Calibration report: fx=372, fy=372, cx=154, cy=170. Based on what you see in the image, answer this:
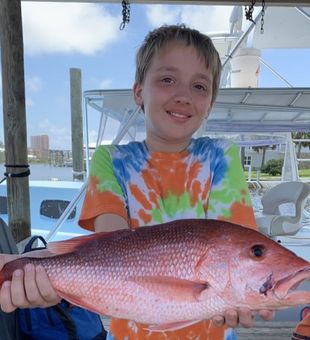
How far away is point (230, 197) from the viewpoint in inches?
47.6

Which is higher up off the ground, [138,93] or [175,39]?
[175,39]

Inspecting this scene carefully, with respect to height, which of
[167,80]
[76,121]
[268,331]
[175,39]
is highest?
[76,121]

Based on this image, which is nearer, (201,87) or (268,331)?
(201,87)

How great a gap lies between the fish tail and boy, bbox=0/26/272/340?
0.28m

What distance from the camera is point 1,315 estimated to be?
1302 mm

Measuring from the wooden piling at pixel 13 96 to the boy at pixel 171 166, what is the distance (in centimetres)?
117

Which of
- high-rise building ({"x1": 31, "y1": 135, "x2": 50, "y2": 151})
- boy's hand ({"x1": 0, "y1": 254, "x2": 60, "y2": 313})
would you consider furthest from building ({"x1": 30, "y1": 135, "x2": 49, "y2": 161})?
boy's hand ({"x1": 0, "y1": 254, "x2": 60, "y2": 313})

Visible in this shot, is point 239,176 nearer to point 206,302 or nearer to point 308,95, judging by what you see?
point 206,302

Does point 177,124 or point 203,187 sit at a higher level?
point 177,124

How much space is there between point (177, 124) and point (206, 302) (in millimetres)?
633

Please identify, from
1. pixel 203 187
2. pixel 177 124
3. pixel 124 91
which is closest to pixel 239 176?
pixel 203 187

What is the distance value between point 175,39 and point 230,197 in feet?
1.92

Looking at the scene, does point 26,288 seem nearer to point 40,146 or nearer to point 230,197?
point 230,197

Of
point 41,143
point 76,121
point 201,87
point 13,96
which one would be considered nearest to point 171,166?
point 201,87
